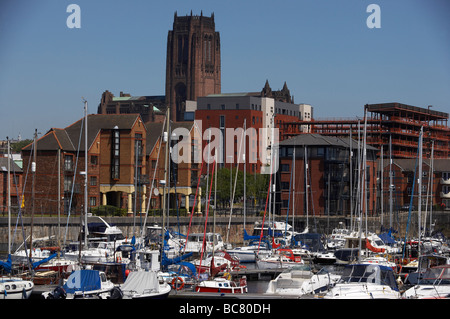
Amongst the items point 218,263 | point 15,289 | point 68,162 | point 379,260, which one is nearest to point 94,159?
point 68,162

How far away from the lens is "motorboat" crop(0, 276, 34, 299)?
36.3 metres

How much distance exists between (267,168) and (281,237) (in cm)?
7921

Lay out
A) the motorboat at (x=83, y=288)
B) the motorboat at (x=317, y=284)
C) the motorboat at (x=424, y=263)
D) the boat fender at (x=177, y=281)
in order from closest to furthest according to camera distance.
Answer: the motorboat at (x=83, y=288) < the motorboat at (x=317, y=284) < the boat fender at (x=177, y=281) < the motorboat at (x=424, y=263)

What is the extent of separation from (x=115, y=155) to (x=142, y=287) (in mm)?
50098

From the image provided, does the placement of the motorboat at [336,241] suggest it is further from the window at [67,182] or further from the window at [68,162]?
the window at [68,162]

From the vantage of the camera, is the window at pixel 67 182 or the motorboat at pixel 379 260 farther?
the window at pixel 67 182

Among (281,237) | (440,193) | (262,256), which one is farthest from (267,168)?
(262,256)

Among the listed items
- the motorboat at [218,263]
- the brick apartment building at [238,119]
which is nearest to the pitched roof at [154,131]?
the motorboat at [218,263]

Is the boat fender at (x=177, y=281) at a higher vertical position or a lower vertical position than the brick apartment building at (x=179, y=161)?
lower

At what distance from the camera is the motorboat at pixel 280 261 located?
56.9m

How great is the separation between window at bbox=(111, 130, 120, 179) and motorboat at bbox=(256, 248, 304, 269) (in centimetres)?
3071

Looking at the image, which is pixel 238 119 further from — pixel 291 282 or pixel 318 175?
pixel 291 282

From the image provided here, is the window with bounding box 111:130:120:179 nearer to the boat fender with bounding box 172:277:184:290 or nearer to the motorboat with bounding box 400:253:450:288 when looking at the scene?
the motorboat with bounding box 400:253:450:288
